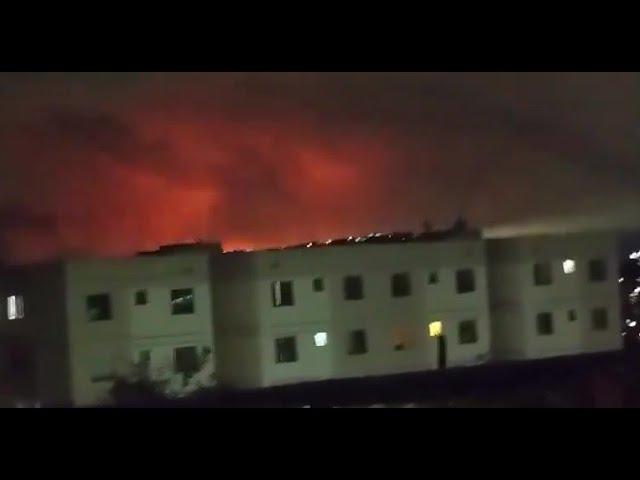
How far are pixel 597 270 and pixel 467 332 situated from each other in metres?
0.44

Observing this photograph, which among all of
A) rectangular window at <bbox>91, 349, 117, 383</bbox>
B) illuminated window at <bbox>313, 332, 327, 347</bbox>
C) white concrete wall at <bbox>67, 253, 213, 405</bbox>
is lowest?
rectangular window at <bbox>91, 349, 117, 383</bbox>

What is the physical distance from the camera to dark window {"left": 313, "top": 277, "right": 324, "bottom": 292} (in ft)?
7.84

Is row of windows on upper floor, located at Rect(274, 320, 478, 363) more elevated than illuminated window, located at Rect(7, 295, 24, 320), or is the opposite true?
illuminated window, located at Rect(7, 295, 24, 320)

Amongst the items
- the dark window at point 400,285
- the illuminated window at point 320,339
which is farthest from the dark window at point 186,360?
the dark window at point 400,285

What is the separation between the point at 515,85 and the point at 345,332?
90 centimetres

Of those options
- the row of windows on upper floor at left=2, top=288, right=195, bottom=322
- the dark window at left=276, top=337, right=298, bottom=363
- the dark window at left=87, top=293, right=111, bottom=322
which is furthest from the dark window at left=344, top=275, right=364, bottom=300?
the dark window at left=87, top=293, right=111, bottom=322

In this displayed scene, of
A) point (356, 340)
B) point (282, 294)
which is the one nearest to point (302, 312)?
point (282, 294)

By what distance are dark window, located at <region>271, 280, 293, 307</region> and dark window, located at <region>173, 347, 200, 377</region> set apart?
11.1 inches

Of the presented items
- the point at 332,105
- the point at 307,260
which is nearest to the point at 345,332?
the point at 307,260

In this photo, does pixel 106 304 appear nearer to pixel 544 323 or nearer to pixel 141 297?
pixel 141 297

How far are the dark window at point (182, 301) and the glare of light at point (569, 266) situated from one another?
1127 millimetres

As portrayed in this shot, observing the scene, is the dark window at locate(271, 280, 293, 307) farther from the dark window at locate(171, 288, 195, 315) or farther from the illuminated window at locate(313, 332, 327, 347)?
the dark window at locate(171, 288, 195, 315)
